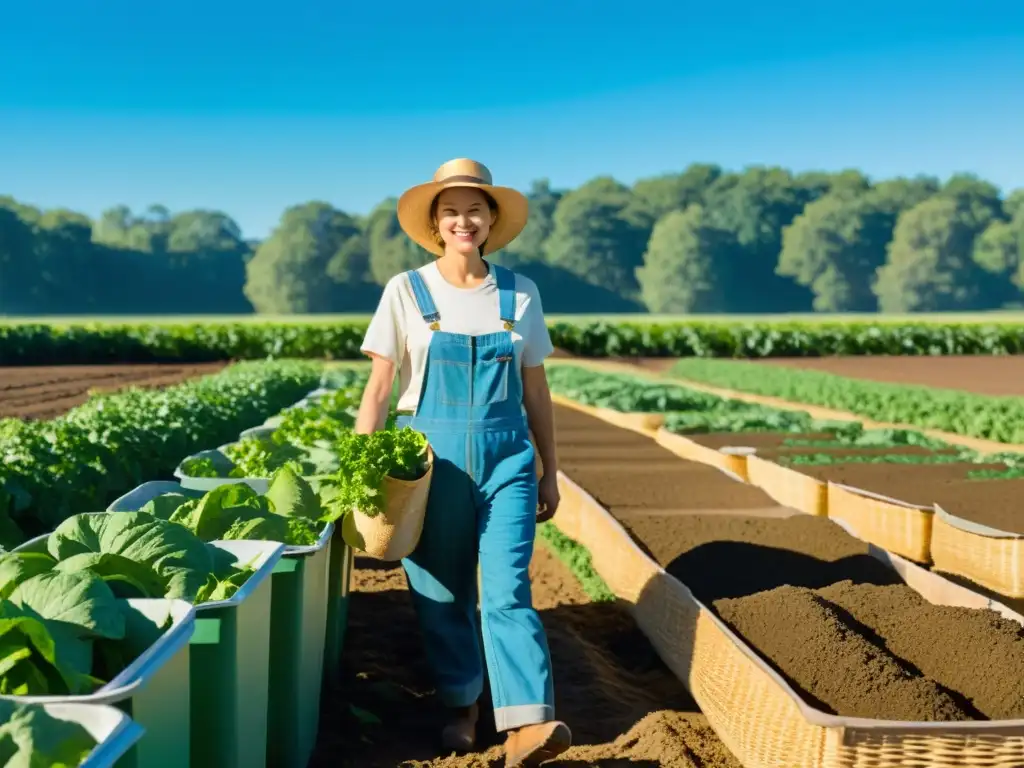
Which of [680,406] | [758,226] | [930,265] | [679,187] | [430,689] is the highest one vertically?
[679,187]

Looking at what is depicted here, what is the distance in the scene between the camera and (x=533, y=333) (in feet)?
13.0

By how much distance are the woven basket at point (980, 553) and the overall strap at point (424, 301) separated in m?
3.42

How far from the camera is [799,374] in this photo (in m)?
22.9

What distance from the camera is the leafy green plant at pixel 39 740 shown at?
67.4 inches

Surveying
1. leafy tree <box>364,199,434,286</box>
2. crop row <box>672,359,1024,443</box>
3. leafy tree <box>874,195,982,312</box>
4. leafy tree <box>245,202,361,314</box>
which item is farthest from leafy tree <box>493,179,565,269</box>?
crop row <box>672,359,1024,443</box>

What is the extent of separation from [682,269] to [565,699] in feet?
242

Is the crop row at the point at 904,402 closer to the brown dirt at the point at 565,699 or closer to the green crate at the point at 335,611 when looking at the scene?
the brown dirt at the point at 565,699

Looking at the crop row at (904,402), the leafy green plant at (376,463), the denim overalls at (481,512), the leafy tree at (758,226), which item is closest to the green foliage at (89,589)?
the leafy green plant at (376,463)

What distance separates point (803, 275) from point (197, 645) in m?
79.9

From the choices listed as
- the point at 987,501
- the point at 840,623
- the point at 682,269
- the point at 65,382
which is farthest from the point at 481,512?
the point at 682,269

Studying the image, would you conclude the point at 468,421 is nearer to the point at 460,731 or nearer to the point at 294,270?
the point at 460,731

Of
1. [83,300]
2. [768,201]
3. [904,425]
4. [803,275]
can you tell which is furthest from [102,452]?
[768,201]

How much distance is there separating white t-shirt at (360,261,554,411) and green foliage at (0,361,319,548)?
7.41 feet

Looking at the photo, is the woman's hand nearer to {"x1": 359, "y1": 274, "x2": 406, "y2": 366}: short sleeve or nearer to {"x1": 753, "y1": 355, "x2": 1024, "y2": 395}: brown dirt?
{"x1": 359, "y1": 274, "x2": 406, "y2": 366}: short sleeve
